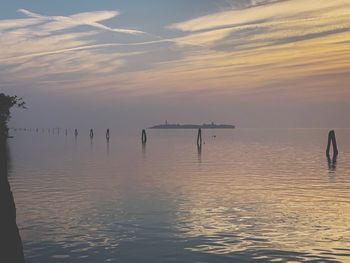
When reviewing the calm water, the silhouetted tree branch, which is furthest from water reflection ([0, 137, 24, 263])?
the silhouetted tree branch

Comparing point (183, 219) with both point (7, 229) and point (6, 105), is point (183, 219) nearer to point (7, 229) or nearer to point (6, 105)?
point (7, 229)

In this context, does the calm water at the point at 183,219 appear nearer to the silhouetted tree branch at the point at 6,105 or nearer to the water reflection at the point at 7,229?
the water reflection at the point at 7,229

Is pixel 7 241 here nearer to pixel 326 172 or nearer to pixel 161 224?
pixel 161 224

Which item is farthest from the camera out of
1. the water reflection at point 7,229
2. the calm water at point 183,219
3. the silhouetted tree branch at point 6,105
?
→ the silhouetted tree branch at point 6,105

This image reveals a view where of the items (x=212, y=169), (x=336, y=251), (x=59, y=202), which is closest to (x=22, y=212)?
(x=59, y=202)

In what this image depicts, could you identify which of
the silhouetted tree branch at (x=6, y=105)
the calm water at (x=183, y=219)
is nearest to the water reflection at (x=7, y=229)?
the calm water at (x=183, y=219)

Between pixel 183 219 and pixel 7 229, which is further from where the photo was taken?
pixel 183 219

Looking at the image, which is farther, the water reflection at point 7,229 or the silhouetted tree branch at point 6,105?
the silhouetted tree branch at point 6,105

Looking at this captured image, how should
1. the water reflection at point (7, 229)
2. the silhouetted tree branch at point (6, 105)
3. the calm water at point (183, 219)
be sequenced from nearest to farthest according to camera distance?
the water reflection at point (7, 229), the calm water at point (183, 219), the silhouetted tree branch at point (6, 105)

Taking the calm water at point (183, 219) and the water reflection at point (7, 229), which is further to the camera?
the calm water at point (183, 219)

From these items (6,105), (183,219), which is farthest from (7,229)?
(6,105)

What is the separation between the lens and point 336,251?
15062mm

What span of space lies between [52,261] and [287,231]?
8.65 metres

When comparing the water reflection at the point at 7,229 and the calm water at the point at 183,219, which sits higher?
the water reflection at the point at 7,229
